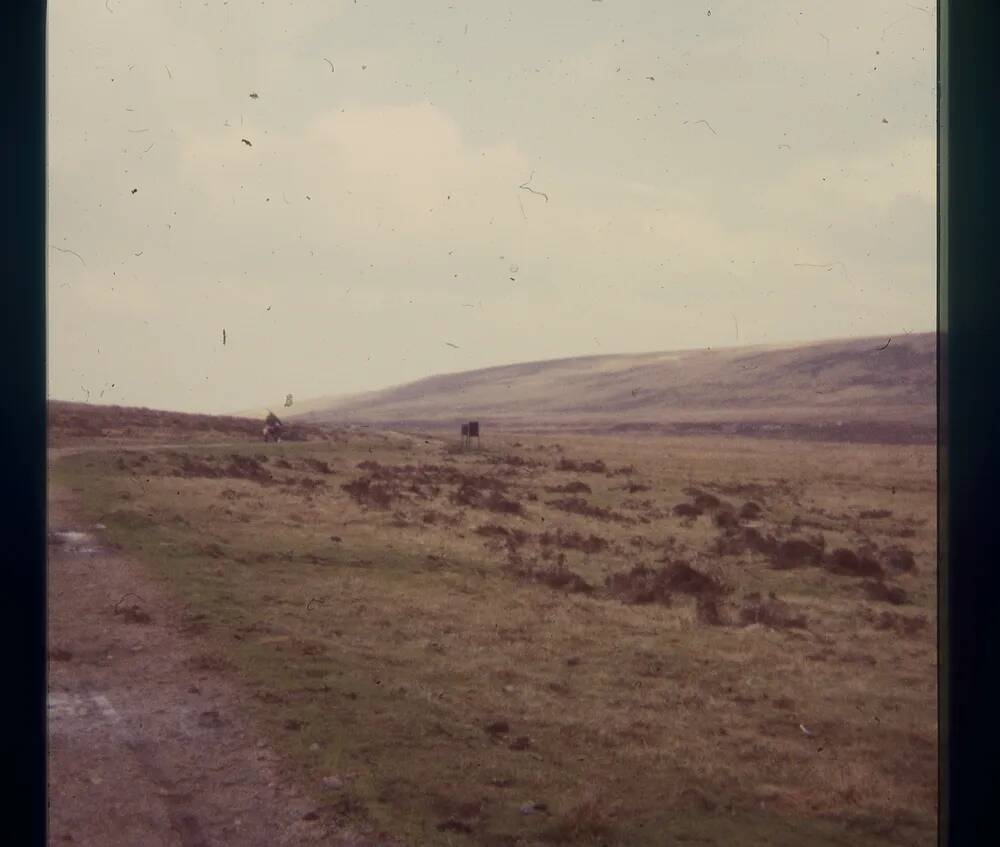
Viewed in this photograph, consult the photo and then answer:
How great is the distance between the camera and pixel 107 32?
205 centimetres

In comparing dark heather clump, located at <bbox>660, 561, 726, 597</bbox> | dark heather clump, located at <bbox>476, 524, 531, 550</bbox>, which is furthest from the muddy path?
dark heather clump, located at <bbox>660, 561, 726, 597</bbox>

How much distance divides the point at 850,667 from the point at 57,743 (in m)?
2.84

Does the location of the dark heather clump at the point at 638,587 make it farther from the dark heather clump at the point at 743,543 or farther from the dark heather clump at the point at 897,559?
the dark heather clump at the point at 897,559

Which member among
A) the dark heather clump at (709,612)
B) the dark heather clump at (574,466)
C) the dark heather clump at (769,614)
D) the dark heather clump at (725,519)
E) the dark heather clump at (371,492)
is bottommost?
the dark heather clump at (769,614)

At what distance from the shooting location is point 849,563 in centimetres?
518

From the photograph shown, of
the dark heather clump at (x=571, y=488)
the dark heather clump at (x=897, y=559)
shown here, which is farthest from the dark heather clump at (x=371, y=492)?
the dark heather clump at (x=897, y=559)

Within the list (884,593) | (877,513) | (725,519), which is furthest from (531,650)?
(877,513)

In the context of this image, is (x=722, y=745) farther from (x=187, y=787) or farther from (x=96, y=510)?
(x=96, y=510)

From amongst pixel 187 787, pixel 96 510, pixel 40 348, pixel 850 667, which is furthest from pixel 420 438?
pixel 40 348

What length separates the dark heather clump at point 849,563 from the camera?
16.1ft

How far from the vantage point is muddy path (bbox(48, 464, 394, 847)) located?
1938 millimetres

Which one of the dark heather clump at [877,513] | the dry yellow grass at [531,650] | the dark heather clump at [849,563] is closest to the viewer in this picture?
the dry yellow grass at [531,650]

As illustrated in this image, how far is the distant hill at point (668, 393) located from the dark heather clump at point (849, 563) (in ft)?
2.42

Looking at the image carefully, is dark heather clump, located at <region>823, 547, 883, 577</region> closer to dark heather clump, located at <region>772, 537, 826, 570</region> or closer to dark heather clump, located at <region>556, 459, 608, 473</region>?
dark heather clump, located at <region>772, 537, 826, 570</region>
